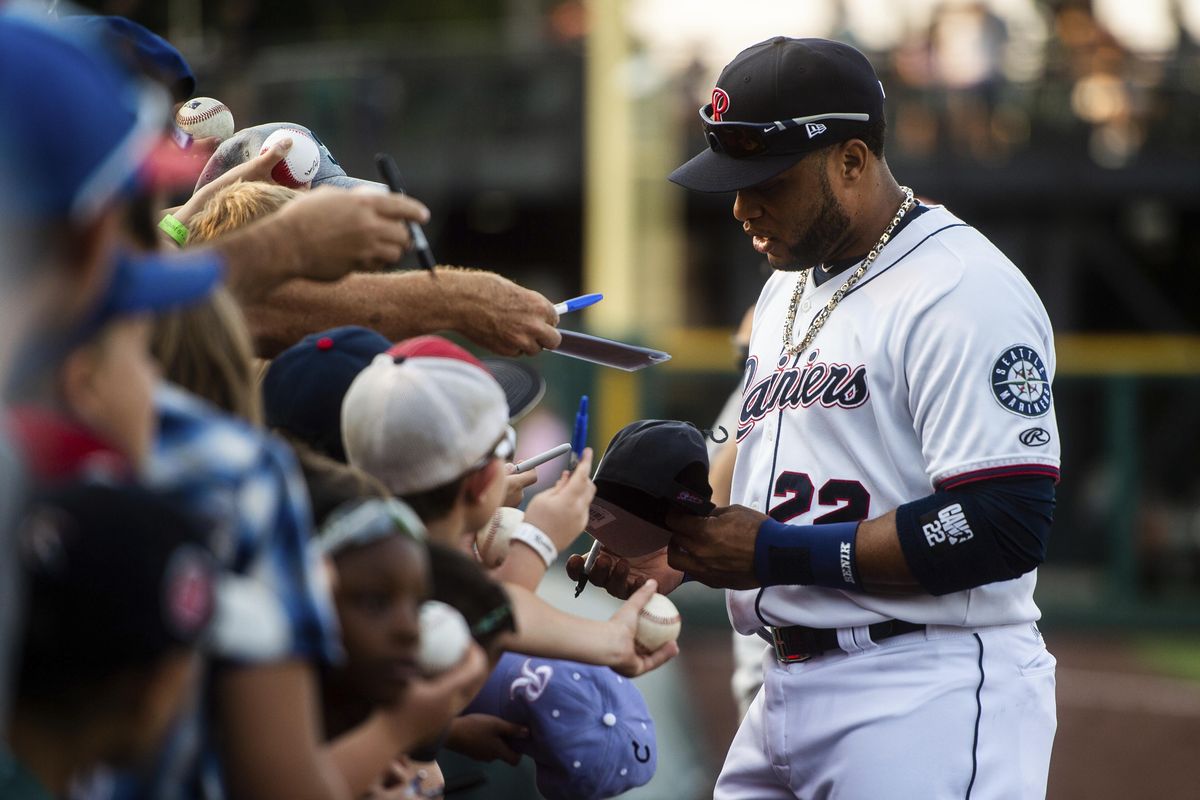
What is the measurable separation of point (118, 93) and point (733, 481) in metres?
1.90

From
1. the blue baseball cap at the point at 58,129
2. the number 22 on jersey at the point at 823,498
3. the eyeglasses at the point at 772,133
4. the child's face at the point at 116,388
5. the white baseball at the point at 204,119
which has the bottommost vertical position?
the number 22 on jersey at the point at 823,498

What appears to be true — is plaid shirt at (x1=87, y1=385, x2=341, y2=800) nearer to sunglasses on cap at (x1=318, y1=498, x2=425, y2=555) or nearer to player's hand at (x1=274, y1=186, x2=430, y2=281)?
sunglasses on cap at (x1=318, y1=498, x2=425, y2=555)

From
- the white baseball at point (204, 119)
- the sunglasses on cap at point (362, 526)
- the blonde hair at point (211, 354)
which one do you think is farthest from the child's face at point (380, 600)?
the white baseball at point (204, 119)

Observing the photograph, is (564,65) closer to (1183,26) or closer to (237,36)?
(237,36)

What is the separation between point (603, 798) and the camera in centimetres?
273

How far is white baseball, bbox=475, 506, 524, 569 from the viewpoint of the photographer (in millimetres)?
2594

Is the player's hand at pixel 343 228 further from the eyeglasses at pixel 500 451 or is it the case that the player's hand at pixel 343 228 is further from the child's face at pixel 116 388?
the child's face at pixel 116 388

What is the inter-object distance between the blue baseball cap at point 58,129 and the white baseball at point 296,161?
167cm

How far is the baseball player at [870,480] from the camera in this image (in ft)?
8.64

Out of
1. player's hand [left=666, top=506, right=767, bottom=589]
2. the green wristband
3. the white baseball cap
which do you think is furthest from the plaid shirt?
player's hand [left=666, top=506, right=767, bottom=589]

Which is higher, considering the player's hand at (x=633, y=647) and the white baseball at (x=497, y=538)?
the white baseball at (x=497, y=538)

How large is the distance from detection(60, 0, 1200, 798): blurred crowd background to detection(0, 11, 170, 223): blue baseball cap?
327 inches

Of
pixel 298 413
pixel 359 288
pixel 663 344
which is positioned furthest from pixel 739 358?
pixel 663 344

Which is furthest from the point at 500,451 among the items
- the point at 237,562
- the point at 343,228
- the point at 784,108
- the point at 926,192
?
the point at 926,192
